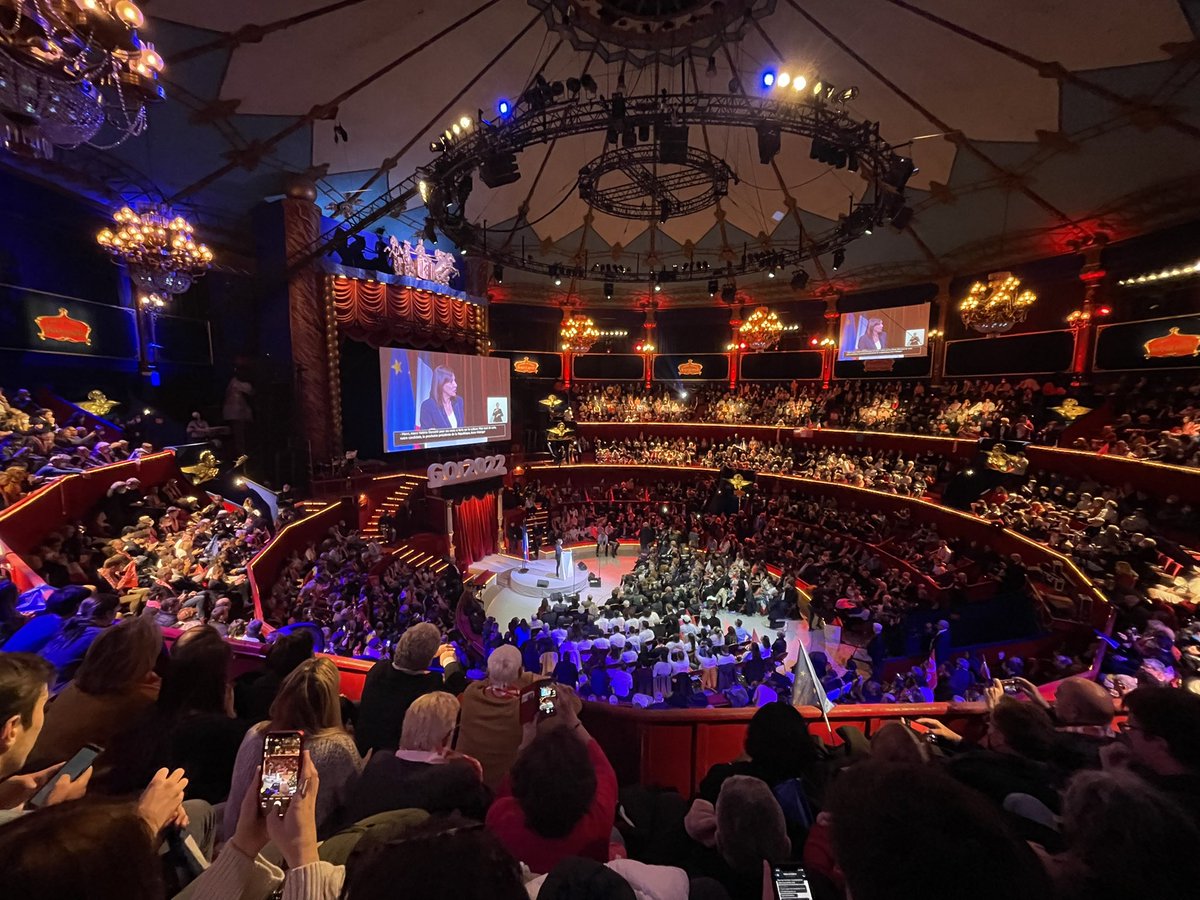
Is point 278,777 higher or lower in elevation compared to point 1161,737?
higher

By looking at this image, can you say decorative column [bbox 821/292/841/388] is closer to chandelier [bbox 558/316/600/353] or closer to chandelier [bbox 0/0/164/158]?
chandelier [bbox 558/316/600/353]

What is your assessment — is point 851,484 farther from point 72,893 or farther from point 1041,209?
point 72,893

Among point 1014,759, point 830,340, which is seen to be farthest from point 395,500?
point 830,340

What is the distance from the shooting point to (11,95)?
3.29 metres

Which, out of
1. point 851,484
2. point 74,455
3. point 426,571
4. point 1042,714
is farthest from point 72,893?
point 851,484

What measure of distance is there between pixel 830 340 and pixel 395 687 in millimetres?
19479

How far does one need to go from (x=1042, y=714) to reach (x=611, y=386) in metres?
20.3

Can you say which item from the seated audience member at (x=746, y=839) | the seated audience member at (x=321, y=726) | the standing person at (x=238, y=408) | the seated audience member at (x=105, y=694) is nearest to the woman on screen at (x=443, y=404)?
the standing person at (x=238, y=408)

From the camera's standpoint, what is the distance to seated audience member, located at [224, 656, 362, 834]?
222 centimetres

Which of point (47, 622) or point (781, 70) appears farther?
point (781, 70)

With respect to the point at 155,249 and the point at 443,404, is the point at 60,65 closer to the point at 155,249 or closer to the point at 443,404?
the point at 155,249

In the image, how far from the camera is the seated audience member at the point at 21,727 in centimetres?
172

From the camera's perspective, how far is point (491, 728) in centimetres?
293

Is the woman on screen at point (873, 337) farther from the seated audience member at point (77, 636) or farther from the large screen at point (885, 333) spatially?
the seated audience member at point (77, 636)
